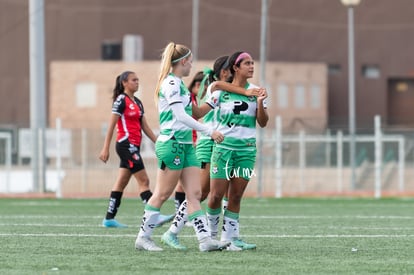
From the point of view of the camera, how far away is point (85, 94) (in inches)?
1863

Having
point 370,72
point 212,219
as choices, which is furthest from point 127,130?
point 370,72

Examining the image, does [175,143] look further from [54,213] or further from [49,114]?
[49,114]

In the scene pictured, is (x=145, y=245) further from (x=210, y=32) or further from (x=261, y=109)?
(x=210, y=32)

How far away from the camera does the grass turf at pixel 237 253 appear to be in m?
9.37

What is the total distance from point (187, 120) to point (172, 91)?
322mm

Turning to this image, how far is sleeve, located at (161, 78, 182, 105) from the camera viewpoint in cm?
1068

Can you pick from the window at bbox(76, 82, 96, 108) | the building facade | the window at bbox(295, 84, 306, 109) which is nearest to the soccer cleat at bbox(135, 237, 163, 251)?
the window at bbox(76, 82, 96, 108)

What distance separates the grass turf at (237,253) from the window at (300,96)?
1210 inches

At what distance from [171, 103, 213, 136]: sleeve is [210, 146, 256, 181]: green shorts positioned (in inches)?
26.6

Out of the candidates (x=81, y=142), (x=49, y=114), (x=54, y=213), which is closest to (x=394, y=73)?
(x=49, y=114)

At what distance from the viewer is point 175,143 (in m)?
10.8

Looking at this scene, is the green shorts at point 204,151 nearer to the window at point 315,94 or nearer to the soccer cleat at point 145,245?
the soccer cleat at point 145,245

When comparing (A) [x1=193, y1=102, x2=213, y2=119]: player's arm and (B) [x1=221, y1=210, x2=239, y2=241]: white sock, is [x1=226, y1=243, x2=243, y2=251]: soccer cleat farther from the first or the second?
(A) [x1=193, y1=102, x2=213, y2=119]: player's arm

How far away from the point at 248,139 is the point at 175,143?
794 millimetres
